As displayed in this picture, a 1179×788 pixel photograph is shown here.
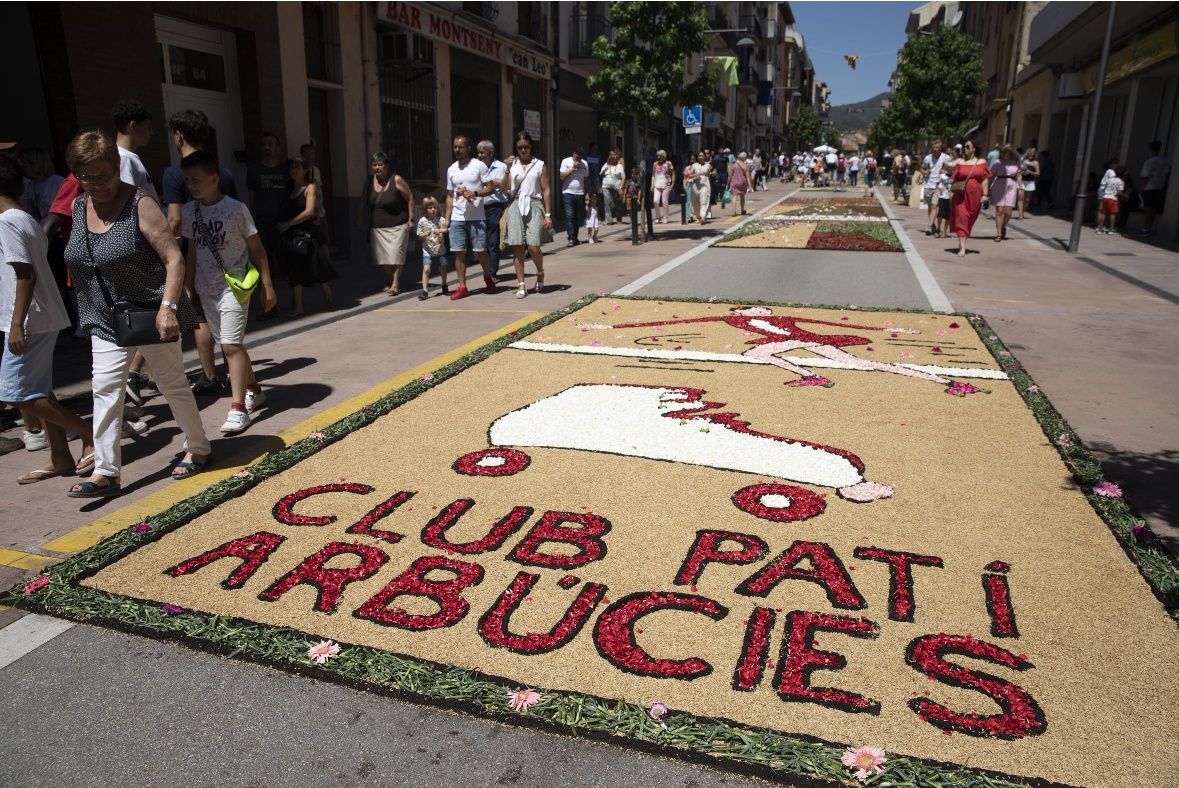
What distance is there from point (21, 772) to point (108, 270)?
8.24ft

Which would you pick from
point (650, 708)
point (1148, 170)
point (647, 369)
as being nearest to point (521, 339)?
point (647, 369)

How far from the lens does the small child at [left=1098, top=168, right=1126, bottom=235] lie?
18.2 meters

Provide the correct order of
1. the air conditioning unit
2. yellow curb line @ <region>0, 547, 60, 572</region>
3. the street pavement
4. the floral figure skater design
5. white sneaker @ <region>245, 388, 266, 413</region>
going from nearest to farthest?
the street pavement
yellow curb line @ <region>0, 547, 60, 572</region>
white sneaker @ <region>245, 388, 266, 413</region>
the floral figure skater design
the air conditioning unit

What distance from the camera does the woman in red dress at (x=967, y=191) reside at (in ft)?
45.3

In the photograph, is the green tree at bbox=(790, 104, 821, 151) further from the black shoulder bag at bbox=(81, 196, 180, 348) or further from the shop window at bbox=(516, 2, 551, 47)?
the black shoulder bag at bbox=(81, 196, 180, 348)

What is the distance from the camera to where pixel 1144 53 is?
18703 millimetres

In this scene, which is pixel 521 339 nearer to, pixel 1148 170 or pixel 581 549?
pixel 581 549

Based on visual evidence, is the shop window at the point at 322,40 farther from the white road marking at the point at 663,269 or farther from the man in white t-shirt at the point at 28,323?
the man in white t-shirt at the point at 28,323

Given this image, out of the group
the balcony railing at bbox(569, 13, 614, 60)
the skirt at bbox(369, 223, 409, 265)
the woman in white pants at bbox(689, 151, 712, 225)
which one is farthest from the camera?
the balcony railing at bbox(569, 13, 614, 60)

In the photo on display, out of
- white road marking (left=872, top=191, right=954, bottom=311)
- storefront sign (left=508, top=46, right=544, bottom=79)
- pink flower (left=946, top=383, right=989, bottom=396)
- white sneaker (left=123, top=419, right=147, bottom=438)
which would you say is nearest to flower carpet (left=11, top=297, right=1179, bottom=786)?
pink flower (left=946, top=383, right=989, bottom=396)

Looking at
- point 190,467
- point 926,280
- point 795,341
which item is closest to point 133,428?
point 190,467

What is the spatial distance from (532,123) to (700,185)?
483cm

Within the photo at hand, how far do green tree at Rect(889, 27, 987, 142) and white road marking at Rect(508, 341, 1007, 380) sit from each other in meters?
38.4

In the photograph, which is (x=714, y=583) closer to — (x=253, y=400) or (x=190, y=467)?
(x=190, y=467)
